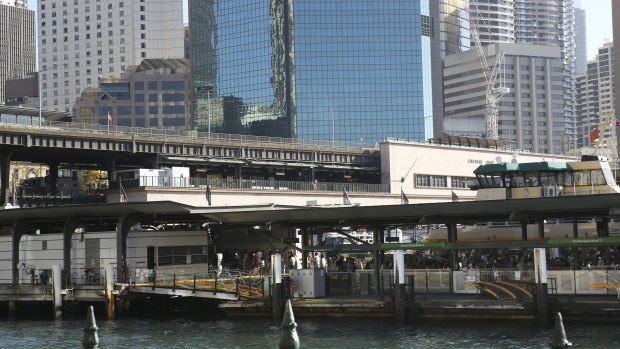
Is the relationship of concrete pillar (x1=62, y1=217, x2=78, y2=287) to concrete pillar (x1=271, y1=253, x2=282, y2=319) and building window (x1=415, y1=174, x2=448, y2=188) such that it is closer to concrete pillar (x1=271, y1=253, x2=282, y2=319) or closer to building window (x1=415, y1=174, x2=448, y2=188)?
concrete pillar (x1=271, y1=253, x2=282, y2=319)

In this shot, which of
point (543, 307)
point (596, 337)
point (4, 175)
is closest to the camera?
point (596, 337)

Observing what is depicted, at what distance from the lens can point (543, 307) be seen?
45.3 m

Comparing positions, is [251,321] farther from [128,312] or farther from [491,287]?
[491,287]

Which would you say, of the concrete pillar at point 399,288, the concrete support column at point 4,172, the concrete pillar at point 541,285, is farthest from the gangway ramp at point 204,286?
the concrete support column at point 4,172

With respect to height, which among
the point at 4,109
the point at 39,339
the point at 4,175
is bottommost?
the point at 39,339

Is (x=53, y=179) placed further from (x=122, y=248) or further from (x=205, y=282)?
(x=205, y=282)

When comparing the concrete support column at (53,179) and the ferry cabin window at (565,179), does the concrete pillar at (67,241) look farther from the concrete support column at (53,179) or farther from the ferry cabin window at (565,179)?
the concrete support column at (53,179)

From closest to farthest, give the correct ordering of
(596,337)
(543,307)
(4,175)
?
(596,337), (543,307), (4,175)

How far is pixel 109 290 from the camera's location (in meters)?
55.4

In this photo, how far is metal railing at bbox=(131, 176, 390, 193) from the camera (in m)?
99.9

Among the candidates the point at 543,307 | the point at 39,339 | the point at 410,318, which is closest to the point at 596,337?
the point at 543,307

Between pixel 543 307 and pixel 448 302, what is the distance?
5.45 metres

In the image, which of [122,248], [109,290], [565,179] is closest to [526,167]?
[565,179]

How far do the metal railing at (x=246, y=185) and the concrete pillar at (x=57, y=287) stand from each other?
4199 centimetres
